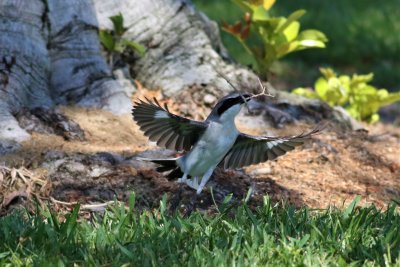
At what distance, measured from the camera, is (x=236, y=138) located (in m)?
5.11

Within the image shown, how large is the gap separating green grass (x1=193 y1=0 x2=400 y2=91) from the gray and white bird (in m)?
5.66

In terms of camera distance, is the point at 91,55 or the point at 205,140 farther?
the point at 91,55

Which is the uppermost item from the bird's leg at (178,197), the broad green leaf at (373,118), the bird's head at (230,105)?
the broad green leaf at (373,118)

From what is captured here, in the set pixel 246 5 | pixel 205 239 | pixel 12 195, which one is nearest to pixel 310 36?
pixel 246 5

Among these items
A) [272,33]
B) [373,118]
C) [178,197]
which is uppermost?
[272,33]

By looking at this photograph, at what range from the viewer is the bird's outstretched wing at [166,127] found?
4.89 m

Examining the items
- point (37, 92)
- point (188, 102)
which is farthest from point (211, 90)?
point (37, 92)

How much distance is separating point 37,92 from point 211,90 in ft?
4.58

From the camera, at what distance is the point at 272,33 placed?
294 inches

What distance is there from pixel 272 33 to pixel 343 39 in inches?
208

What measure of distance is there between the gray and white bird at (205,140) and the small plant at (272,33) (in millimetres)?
2188

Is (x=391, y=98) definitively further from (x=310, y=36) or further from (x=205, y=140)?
(x=205, y=140)

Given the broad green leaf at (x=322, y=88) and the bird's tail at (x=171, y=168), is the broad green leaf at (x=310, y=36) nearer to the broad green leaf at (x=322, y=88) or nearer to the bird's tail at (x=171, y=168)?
the broad green leaf at (x=322, y=88)

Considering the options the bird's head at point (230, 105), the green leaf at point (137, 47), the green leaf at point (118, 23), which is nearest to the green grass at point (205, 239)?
the bird's head at point (230, 105)
